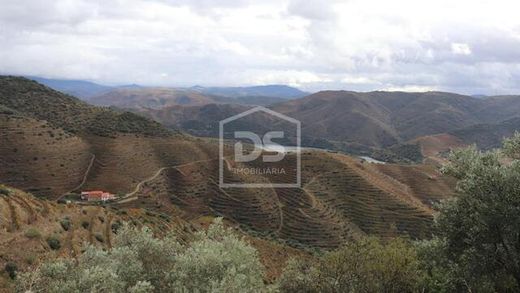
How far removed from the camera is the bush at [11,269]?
20391mm

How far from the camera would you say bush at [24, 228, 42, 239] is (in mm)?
24344

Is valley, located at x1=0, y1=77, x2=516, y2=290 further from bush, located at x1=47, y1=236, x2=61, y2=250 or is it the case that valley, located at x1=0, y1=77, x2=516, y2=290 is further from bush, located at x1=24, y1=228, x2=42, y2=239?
bush, located at x1=24, y1=228, x2=42, y2=239

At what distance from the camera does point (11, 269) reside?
67.9 ft

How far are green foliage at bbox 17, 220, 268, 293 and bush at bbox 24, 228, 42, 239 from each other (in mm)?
8346

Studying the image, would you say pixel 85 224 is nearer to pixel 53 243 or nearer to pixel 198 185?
pixel 53 243

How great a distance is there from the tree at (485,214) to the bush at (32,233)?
20.2 meters

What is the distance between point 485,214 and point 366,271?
7.74 meters

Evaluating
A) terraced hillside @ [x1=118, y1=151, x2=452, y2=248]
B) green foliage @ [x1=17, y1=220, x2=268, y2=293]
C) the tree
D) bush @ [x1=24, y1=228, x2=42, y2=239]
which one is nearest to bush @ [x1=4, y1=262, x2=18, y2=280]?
bush @ [x1=24, y1=228, x2=42, y2=239]

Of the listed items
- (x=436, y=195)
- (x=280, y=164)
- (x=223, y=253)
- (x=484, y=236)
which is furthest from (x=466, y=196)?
(x=436, y=195)

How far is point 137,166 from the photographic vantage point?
87.4m

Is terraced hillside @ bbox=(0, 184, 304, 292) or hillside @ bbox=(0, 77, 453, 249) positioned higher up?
terraced hillside @ bbox=(0, 184, 304, 292)

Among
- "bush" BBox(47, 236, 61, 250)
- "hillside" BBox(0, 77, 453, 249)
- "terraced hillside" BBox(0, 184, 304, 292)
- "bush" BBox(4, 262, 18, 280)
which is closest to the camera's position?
"bush" BBox(4, 262, 18, 280)

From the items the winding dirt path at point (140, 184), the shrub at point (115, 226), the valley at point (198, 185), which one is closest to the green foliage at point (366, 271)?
the shrub at point (115, 226)

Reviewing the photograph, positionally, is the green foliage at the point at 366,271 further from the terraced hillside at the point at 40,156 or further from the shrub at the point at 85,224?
the terraced hillside at the point at 40,156
